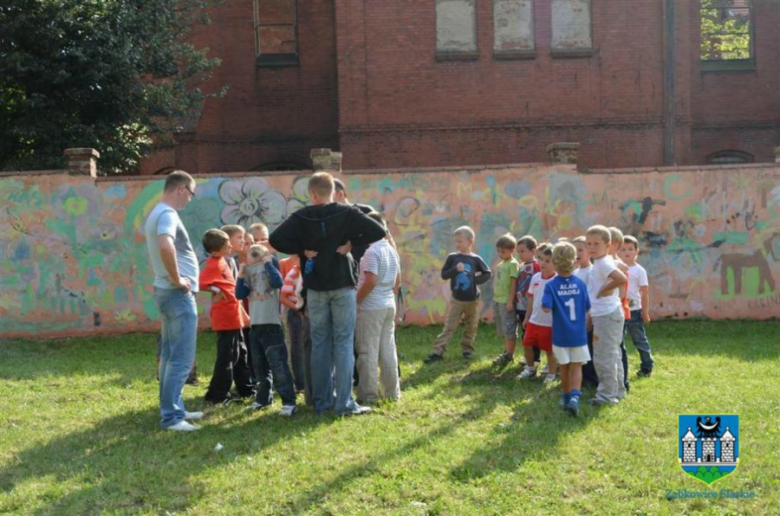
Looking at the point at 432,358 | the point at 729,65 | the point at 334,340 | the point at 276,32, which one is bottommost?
the point at 432,358

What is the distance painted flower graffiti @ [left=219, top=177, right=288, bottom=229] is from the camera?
1335 centimetres

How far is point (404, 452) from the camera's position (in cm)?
608

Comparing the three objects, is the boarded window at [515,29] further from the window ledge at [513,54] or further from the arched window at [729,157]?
the arched window at [729,157]

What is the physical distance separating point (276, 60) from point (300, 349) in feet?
46.0

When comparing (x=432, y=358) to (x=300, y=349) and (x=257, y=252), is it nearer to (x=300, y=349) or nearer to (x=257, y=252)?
(x=300, y=349)

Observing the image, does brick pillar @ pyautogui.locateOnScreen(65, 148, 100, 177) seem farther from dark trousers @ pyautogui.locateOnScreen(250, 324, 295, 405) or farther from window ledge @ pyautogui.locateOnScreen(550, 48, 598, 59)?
window ledge @ pyautogui.locateOnScreen(550, 48, 598, 59)

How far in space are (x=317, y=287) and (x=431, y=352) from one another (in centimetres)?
383

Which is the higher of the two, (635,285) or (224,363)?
(635,285)

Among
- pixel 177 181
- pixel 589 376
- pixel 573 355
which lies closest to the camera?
pixel 177 181

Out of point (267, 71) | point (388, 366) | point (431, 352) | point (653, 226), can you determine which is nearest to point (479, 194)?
point (653, 226)

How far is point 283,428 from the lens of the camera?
6.79m

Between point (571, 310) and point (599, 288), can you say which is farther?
point (599, 288)

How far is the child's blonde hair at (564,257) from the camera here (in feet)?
23.7

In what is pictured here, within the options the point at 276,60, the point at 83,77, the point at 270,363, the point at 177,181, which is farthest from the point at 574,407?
the point at 276,60
